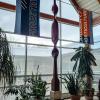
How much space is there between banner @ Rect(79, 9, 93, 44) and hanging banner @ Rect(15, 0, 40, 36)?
3.07 meters

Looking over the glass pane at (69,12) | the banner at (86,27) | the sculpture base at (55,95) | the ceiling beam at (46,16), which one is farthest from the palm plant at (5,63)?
the banner at (86,27)

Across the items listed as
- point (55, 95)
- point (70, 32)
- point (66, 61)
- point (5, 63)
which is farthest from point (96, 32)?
point (5, 63)

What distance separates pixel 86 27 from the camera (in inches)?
389

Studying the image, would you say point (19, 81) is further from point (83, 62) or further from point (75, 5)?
point (75, 5)

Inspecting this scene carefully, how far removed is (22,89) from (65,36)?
15.9ft

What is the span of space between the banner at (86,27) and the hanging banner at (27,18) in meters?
3.07

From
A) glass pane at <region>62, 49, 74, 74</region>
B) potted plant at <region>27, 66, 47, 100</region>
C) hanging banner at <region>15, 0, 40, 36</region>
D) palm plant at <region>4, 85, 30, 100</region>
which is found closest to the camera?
palm plant at <region>4, 85, 30, 100</region>

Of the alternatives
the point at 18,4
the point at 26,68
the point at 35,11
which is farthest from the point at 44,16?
the point at 26,68

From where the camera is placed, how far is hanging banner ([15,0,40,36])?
7109 mm

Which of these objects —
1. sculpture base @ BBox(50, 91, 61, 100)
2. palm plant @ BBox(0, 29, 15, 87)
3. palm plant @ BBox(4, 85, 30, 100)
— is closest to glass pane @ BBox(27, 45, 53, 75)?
sculpture base @ BBox(50, 91, 61, 100)

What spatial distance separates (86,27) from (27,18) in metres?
3.61

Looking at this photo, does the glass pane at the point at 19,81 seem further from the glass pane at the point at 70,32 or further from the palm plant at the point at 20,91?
the glass pane at the point at 70,32

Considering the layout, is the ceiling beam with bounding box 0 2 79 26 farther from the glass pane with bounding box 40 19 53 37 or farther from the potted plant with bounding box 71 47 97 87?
the potted plant with bounding box 71 47 97 87

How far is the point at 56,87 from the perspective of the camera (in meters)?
6.39
